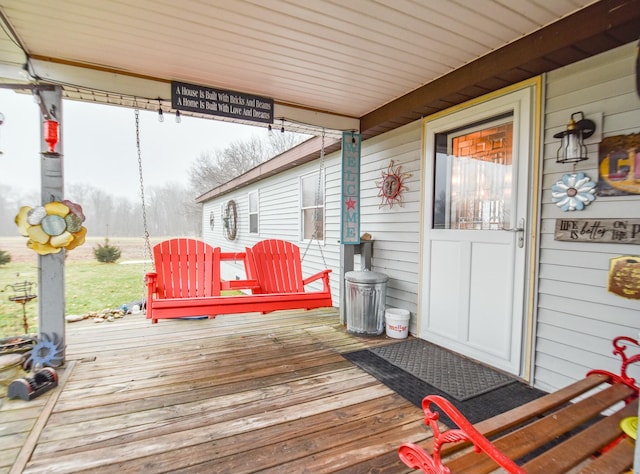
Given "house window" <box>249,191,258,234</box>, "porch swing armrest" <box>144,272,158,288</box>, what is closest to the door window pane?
"porch swing armrest" <box>144,272,158,288</box>

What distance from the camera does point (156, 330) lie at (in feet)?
12.2

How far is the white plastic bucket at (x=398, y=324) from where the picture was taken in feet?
11.4

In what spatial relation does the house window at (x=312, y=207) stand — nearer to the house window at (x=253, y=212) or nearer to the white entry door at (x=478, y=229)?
the white entry door at (x=478, y=229)

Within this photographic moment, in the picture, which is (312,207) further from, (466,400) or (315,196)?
(466,400)

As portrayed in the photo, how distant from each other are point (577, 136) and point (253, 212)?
291 inches

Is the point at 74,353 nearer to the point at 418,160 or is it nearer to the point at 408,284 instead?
the point at 408,284

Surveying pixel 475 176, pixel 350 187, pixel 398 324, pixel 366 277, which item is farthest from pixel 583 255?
pixel 350 187

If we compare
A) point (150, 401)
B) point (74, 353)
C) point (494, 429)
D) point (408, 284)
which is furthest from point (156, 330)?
point (494, 429)

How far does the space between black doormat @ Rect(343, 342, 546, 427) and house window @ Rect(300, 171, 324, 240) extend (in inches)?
126

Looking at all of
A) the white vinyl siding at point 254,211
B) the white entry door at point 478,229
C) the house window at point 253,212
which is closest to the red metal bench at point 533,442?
the white entry door at point 478,229

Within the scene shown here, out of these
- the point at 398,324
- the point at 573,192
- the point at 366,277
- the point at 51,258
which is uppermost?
the point at 573,192

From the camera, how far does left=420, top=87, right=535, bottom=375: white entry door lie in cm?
254

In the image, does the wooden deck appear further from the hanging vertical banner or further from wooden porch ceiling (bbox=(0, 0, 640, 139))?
wooden porch ceiling (bbox=(0, 0, 640, 139))

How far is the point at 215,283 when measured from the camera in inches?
135
